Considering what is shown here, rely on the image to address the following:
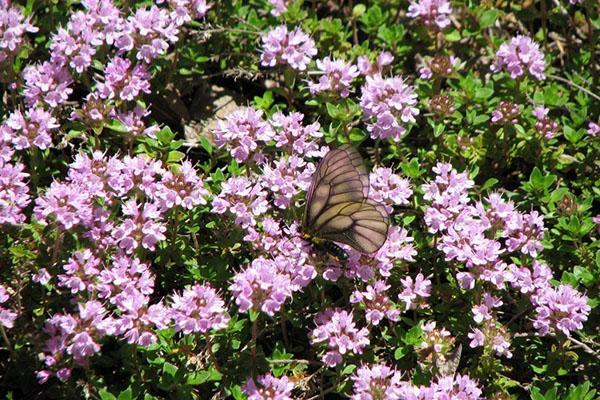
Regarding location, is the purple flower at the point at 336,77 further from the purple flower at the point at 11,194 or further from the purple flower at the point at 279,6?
the purple flower at the point at 11,194

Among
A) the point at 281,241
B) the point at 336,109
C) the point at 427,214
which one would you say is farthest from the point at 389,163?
the point at 281,241

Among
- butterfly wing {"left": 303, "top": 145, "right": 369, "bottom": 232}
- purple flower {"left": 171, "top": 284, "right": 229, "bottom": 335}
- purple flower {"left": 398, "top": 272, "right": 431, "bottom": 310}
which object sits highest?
butterfly wing {"left": 303, "top": 145, "right": 369, "bottom": 232}

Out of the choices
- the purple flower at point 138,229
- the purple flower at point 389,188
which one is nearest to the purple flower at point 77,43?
the purple flower at point 138,229

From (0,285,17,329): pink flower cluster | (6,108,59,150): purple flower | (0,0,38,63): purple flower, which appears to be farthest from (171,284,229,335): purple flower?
(0,0,38,63): purple flower

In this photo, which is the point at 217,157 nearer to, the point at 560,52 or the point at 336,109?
the point at 336,109

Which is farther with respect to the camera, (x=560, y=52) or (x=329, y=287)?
(x=560, y=52)

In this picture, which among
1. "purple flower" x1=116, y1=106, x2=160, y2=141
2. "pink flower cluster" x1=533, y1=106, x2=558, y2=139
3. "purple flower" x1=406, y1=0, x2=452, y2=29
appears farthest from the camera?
"purple flower" x1=406, y1=0, x2=452, y2=29

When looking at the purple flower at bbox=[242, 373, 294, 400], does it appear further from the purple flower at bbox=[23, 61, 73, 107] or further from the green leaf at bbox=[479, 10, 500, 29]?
the green leaf at bbox=[479, 10, 500, 29]
